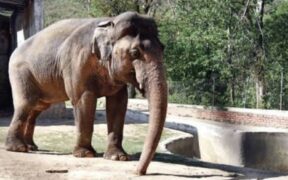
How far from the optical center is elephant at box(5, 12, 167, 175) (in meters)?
8.23

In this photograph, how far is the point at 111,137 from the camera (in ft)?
32.2

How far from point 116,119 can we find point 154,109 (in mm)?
2104

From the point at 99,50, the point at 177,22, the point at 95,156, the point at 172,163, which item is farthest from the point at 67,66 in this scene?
the point at 177,22

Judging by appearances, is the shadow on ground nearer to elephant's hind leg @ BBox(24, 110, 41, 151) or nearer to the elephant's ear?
elephant's hind leg @ BBox(24, 110, 41, 151)

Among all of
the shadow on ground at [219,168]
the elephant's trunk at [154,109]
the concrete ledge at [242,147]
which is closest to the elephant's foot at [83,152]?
the shadow on ground at [219,168]

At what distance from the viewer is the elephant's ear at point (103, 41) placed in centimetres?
908

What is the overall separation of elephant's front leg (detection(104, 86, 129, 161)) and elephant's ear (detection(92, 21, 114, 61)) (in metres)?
0.88

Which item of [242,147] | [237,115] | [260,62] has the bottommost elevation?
[237,115]

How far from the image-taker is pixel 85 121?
31.8 ft

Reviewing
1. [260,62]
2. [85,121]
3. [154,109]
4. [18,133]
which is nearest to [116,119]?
[85,121]

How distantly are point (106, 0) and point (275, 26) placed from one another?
12303 millimetres

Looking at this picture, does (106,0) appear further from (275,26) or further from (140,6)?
(275,26)

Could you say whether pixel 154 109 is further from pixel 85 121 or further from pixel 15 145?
pixel 15 145

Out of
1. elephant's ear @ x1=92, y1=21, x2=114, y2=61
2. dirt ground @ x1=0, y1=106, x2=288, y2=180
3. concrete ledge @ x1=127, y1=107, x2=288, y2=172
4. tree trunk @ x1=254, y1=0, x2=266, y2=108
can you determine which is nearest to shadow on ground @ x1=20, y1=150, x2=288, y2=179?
dirt ground @ x1=0, y1=106, x2=288, y2=180
